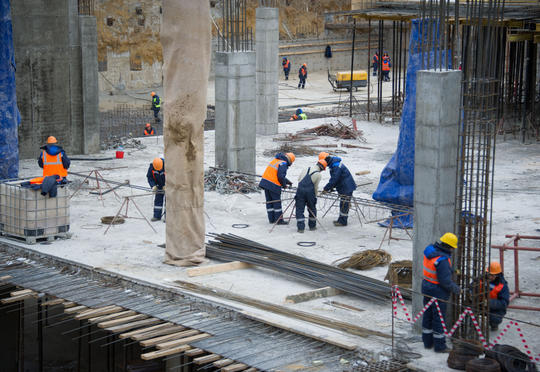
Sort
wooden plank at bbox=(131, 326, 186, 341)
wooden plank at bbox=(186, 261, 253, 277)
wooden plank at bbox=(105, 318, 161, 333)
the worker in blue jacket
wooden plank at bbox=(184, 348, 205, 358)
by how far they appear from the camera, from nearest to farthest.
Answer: wooden plank at bbox=(184, 348, 205, 358) < wooden plank at bbox=(131, 326, 186, 341) < wooden plank at bbox=(105, 318, 161, 333) < wooden plank at bbox=(186, 261, 253, 277) < the worker in blue jacket

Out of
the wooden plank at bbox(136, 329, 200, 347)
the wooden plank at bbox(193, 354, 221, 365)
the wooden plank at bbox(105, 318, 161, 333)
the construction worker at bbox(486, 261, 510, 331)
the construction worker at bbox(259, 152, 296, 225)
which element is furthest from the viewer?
the construction worker at bbox(259, 152, 296, 225)

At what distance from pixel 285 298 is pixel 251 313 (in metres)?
1.29

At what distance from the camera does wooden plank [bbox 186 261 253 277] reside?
1592 cm

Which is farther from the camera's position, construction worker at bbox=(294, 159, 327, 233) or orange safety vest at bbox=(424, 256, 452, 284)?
construction worker at bbox=(294, 159, 327, 233)

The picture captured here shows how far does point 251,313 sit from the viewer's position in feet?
43.8

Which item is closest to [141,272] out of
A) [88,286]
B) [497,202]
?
[88,286]

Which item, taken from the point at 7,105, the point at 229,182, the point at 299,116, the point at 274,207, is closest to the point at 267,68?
the point at 299,116

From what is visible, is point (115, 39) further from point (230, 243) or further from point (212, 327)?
point (212, 327)

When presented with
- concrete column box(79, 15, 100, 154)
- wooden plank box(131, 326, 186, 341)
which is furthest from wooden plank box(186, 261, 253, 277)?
concrete column box(79, 15, 100, 154)

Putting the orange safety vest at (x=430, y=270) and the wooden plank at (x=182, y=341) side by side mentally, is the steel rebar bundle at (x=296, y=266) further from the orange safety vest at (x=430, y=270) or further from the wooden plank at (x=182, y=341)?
the wooden plank at (x=182, y=341)

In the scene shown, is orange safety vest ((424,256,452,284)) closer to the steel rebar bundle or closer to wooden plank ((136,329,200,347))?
the steel rebar bundle

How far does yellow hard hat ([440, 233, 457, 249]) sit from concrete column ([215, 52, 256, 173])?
12358mm

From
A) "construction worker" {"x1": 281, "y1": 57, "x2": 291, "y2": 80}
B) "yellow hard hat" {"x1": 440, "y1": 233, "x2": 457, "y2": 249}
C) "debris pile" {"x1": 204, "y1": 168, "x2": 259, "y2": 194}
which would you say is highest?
"construction worker" {"x1": 281, "y1": 57, "x2": 291, "y2": 80}

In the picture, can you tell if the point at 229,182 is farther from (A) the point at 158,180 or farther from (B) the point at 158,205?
(A) the point at 158,180
